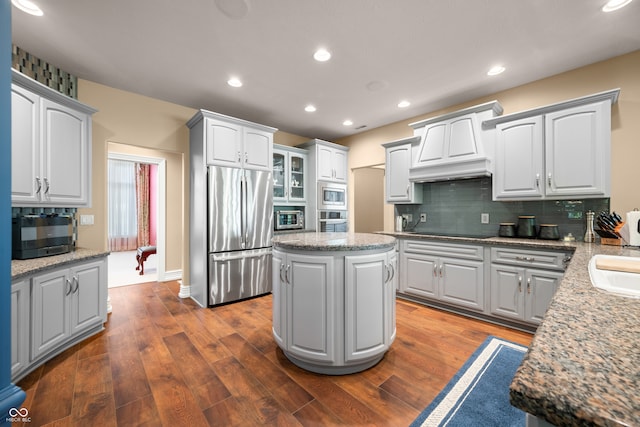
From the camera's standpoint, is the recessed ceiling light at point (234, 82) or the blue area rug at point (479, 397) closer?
the blue area rug at point (479, 397)

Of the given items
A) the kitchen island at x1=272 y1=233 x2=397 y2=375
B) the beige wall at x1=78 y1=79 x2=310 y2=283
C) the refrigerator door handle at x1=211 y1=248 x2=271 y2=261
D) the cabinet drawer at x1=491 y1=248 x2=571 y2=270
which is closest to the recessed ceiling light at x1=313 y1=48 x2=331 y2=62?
the kitchen island at x1=272 y1=233 x2=397 y2=375

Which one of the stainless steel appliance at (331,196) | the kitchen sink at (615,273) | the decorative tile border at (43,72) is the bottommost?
the kitchen sink at (615,273)

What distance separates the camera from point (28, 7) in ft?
6.42

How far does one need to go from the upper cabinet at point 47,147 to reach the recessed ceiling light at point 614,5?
4.45 metres

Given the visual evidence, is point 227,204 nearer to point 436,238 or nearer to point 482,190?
point 436,238

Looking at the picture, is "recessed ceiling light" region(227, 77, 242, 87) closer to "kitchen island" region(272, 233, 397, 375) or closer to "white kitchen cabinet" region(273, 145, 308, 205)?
"white kitchen cabinet" region(273, 145, 308, 205)

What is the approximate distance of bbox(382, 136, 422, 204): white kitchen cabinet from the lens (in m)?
3.82

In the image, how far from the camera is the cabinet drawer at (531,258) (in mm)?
2436

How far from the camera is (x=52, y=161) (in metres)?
2.38

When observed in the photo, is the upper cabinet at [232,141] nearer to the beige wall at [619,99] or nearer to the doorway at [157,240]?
the doorway at [157,240]

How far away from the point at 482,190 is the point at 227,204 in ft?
10.9

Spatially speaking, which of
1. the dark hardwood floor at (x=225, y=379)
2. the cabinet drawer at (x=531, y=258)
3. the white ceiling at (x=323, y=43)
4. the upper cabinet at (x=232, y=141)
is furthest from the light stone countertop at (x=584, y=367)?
A: the upper cabinet at (x=232, y=141)

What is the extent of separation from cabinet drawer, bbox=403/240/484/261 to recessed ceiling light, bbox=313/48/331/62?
7.82 feet

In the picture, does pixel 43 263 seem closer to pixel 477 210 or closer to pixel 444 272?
pixel 444 272
